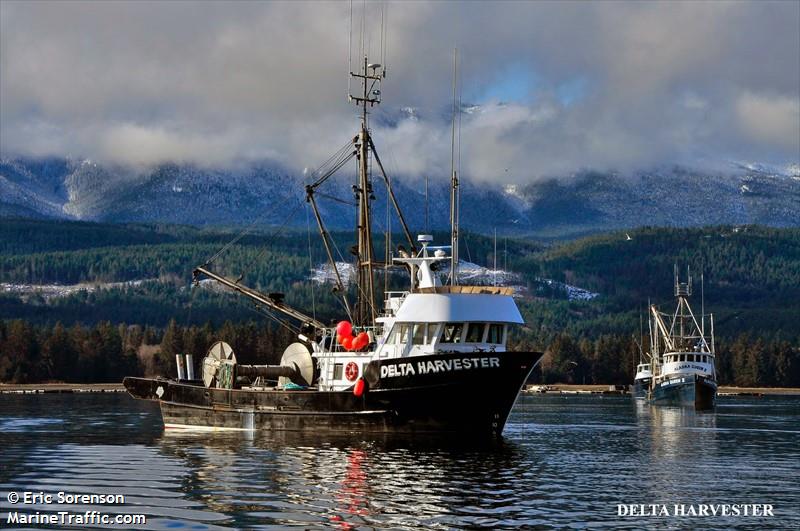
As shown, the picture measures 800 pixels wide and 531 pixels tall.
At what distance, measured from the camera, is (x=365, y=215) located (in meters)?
83.7

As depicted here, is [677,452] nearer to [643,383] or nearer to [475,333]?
[475,333]

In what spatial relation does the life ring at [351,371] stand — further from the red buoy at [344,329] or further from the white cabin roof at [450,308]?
the white cabin roof at [450,308]

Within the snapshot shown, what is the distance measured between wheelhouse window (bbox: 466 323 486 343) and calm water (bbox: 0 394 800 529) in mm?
6075

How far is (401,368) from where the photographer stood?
2854 inches

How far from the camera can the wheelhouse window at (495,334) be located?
7506 centimetres

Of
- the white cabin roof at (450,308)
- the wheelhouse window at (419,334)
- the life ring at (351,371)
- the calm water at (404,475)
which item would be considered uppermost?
the white cabin roof at (450,308)

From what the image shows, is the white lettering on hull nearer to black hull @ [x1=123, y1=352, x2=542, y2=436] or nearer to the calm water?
black hull @ [x1=123, y1=352, x2=542, y2=436]

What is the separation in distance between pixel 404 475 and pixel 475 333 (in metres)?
17.8

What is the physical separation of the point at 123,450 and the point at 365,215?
22.4m

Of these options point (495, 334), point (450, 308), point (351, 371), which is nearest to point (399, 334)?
point (450, 308)

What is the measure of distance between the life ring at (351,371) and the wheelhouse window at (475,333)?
7493mm

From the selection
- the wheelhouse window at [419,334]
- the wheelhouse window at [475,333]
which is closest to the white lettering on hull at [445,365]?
the wheelhouse window at [419,334]

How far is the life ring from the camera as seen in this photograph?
77062mm

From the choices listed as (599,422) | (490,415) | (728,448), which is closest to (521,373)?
(490,415)
